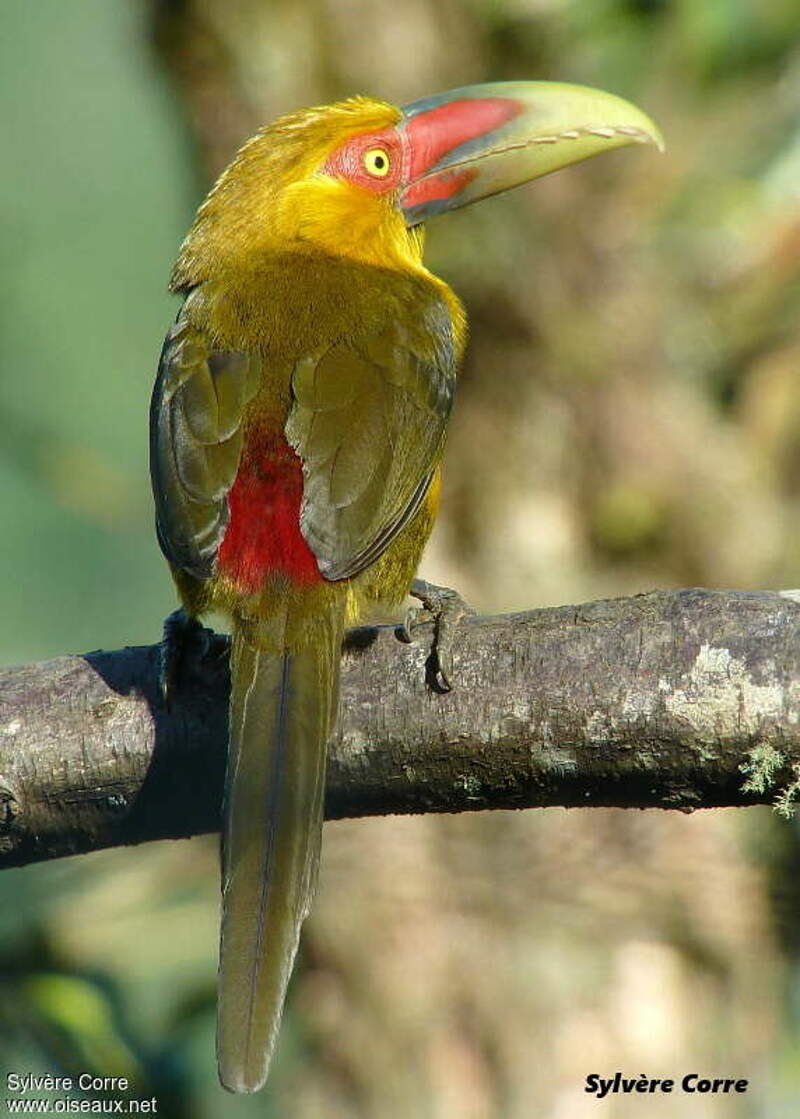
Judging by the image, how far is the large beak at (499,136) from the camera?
165 inches

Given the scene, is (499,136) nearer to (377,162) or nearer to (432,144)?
(432,144)

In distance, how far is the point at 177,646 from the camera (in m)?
3.21

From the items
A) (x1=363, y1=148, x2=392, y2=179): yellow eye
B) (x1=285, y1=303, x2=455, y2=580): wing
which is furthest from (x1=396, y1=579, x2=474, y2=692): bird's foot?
(x1=363, y1=148, x2=392, y2=179): yellow eye

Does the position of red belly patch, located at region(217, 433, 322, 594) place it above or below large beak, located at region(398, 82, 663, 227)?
below

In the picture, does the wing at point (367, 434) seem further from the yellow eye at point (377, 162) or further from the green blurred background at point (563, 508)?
the green blurred background at point (563, 508)

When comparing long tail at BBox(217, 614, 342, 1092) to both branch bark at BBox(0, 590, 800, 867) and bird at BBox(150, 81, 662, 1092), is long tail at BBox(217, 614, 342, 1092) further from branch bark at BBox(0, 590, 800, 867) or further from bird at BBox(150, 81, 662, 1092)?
branch bark at BBox(0, 590, 800, 867)

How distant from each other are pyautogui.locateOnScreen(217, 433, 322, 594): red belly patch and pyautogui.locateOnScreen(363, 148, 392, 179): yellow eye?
1.31 m

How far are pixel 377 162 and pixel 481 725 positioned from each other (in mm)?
1991

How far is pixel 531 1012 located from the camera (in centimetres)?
493

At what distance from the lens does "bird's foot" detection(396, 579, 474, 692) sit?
2.91m

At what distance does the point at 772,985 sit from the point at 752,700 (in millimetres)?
2589

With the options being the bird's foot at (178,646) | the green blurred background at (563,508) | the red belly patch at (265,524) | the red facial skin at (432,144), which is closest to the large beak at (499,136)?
the red facial skin at (432,144)

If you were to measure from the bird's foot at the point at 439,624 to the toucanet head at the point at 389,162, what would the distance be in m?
1.25

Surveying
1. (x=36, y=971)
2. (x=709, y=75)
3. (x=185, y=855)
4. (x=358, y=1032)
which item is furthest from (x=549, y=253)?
(x=36, y=971)
